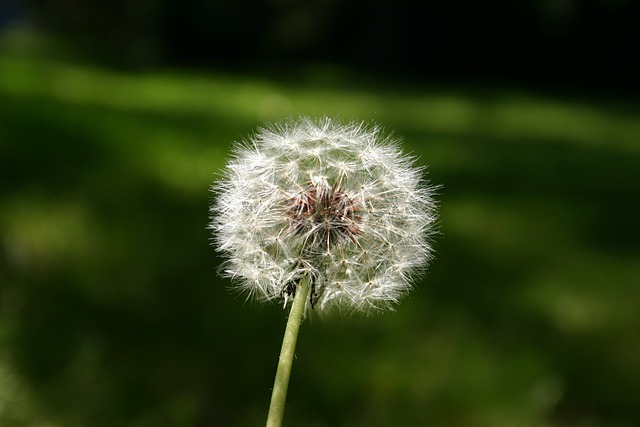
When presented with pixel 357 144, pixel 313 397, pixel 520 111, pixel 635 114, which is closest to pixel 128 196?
pixel 313 397

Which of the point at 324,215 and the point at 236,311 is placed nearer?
the point at 324,215

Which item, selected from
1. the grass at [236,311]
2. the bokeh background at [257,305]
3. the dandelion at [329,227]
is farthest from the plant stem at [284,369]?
the bokeh background at [257,305]

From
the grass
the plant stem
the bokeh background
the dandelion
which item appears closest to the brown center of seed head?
the dandelion

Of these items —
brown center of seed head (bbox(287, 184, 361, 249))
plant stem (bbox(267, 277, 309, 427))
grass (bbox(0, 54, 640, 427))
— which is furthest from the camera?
grass (bbox(0, 54, 640, 427))

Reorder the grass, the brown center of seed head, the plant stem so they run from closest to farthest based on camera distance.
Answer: the plant stem, the brown center of seed head, the grass

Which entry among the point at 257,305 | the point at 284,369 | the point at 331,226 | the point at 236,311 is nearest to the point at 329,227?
the point at 331,226

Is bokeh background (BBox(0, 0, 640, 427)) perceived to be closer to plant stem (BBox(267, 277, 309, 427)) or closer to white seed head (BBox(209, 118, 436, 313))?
white seed head (BBox(209, 118, 436, 313))

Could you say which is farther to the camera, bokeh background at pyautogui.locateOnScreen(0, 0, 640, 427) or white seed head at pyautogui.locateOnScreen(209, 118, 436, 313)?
bokeh background at pyautogui.locateOnScreen(0, 0, 640, 427)

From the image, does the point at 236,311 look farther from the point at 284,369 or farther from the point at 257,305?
the point at 284,369
